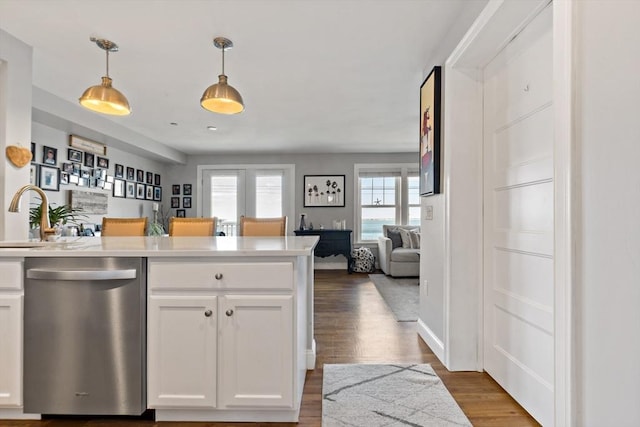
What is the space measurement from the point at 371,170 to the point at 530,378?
18.2 feet

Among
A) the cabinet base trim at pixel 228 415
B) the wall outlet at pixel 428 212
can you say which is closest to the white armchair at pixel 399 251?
the wall outlet at pixel 428 212

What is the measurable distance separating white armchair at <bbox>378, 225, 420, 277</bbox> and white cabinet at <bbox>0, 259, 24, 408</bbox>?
489cm

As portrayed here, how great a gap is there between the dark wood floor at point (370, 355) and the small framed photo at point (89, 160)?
382 centimetres

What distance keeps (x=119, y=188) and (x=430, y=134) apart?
5.18 m

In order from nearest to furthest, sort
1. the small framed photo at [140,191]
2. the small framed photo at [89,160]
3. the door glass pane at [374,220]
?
the small framed photo at [89,160]
the small framed photo at [140,191]
the door glass pane at [374,220]

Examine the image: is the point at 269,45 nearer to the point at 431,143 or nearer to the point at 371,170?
the point at 431,143

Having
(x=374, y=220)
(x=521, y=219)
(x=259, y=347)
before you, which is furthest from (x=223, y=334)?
(x=374, y=220)

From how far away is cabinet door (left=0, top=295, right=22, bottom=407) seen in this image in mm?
1659

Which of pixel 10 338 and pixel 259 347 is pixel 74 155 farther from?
pixel 259 347

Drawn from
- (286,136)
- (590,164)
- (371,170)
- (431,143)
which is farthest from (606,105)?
(371,170)

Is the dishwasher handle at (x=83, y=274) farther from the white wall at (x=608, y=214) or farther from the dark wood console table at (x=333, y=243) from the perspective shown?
the dark wood console table at (x=333, y=243)

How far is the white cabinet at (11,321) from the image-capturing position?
165cm

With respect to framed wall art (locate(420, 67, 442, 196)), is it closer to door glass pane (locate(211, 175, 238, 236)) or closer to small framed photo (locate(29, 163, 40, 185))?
small framed photo (locate(29, 163, 40, 185))

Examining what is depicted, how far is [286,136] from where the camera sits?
5.62 meters
